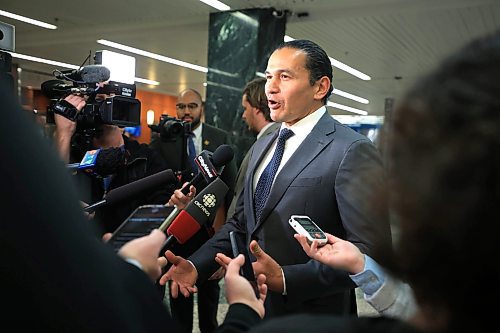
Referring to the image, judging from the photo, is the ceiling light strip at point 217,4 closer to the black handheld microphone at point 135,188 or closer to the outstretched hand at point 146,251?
the black handheld microphone at point 135,188

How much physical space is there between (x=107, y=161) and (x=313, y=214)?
712 millimetres

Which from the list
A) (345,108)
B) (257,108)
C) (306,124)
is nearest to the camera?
(306,124)

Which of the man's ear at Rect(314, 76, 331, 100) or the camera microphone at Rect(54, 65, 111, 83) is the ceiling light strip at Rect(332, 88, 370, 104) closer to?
the man's ear at Rect(314, 76, 331, 100)

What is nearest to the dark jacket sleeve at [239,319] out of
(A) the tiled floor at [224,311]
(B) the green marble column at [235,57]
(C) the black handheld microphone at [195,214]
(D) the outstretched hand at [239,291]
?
(D) the outstretched hand at [239,291]

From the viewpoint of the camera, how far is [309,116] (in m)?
1.78

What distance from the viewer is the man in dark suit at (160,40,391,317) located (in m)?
1.47

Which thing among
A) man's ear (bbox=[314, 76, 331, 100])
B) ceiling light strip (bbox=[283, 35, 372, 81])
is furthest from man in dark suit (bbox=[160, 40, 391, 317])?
ceiling light strip (bbox=[283, 35, 372, 81])

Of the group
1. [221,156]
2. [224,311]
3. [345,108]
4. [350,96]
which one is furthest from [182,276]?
[345,108]

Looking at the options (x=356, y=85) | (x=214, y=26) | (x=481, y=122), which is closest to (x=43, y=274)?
(x=481, y=122)

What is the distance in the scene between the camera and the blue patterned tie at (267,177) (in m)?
1.67

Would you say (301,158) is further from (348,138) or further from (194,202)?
(194,202)

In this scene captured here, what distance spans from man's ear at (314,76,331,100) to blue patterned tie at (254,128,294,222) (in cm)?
17

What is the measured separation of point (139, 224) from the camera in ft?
2.71

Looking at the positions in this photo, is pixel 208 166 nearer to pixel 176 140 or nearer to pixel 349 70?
pixel 176 140
